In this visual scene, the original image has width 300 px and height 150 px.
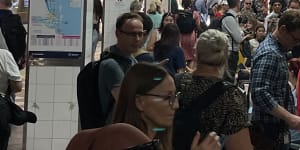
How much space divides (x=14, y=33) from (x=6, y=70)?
2.10 metres

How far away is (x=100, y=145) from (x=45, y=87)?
219 inches

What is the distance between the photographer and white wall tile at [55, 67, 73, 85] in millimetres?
8023

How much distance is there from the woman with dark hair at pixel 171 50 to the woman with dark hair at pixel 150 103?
18.8 feet

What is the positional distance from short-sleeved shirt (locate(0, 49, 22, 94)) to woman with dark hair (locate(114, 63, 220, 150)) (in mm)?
4034

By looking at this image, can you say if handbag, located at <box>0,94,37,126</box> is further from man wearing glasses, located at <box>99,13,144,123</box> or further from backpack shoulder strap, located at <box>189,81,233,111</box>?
backpack shoulder strap, located at <box>189,81,233,111</box>

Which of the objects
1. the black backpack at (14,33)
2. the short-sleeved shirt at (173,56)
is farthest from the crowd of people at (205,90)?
the black backpack at (14,33)

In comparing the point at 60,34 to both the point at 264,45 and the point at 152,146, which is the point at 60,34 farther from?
the point at 152,146

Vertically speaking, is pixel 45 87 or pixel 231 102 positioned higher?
pixel 231 102

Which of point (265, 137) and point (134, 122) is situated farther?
point (265, 137)

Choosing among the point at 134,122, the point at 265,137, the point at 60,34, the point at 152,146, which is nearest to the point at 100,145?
the point at 152,146

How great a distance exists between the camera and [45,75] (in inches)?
317

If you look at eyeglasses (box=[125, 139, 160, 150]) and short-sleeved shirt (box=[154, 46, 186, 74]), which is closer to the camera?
eyeglasses (box=[125, 139, 160, 150])

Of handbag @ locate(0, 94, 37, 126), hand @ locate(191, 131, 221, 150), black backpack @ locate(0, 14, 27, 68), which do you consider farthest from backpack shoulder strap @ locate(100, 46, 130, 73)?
black backpack @ locate(0, 14, 27, 68)

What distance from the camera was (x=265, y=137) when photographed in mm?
5254
